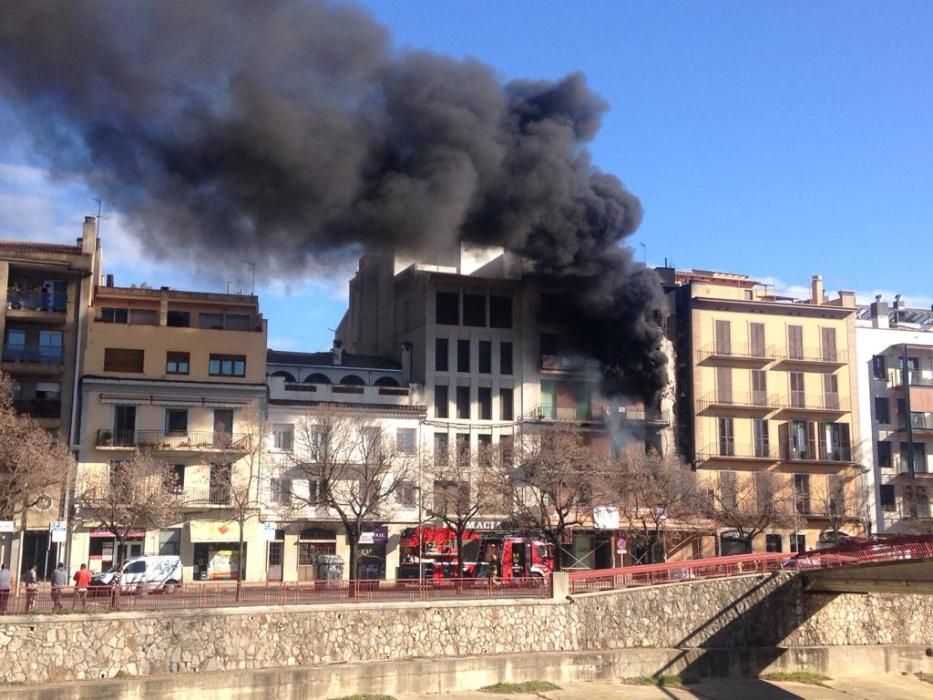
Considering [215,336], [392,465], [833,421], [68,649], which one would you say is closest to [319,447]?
[392,465]

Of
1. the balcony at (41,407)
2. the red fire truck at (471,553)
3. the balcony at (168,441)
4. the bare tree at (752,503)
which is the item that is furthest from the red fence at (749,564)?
the balcony at (41,407)

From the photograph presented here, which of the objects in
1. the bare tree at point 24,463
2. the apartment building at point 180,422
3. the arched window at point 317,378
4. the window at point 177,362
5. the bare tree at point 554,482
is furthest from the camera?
the arched window at point 317,378

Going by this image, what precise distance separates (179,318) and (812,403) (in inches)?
1587

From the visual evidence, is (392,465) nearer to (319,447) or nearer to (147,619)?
(319,447)

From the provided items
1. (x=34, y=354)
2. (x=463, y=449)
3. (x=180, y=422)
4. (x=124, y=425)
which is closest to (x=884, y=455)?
(x=463, y=449)

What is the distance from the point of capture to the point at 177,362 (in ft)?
208

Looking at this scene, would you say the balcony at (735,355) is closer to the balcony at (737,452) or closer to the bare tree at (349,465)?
the balcony at (737,452)

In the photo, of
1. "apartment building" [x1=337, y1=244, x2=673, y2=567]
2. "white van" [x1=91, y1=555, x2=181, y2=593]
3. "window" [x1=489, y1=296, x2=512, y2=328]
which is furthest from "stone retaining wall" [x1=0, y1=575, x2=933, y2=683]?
"window" [x1=489, y1=296, x2=512, y2=328]

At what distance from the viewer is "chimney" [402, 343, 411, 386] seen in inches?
2761

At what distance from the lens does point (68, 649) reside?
34938 millimetres

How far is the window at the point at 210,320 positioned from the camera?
66562 millimetres

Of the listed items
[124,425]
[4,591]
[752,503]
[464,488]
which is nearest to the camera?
[4,591]

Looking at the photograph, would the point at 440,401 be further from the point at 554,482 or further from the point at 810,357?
the point at 810,357

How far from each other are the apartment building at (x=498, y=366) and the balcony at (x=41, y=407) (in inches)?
811
